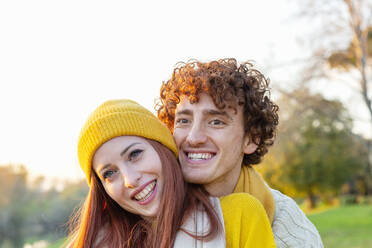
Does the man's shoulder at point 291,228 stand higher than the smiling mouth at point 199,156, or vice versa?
the smiling mouth at point 199,156

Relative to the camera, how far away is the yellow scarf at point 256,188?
9.51 feet

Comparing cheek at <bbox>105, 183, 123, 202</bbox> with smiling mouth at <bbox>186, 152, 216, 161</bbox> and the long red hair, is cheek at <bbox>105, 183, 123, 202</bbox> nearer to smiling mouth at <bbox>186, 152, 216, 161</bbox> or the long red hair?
the long red hair

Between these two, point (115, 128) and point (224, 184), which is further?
point (224, 184)

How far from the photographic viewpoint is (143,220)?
275 cm

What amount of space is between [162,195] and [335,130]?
2494 centimetres

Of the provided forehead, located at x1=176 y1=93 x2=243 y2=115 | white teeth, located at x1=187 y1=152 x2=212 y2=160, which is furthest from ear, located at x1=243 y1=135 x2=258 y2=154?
white teeth, located at x1=187 y1=152 x2=212 y2=160

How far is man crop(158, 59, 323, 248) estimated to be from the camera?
8.72ft

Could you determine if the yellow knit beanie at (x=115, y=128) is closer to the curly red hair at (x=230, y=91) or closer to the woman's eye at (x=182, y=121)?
the woman's eye at (x=182, y=121)

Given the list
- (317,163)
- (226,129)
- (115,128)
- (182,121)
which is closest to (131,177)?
(115,128)

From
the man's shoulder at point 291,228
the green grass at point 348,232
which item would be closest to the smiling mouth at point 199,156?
the man's shoulder at point 291,228

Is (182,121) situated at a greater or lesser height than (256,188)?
greater

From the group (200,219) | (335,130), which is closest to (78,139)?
(200,219)

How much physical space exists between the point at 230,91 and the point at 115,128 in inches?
30.3

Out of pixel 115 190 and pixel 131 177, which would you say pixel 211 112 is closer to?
pixel 131 177
